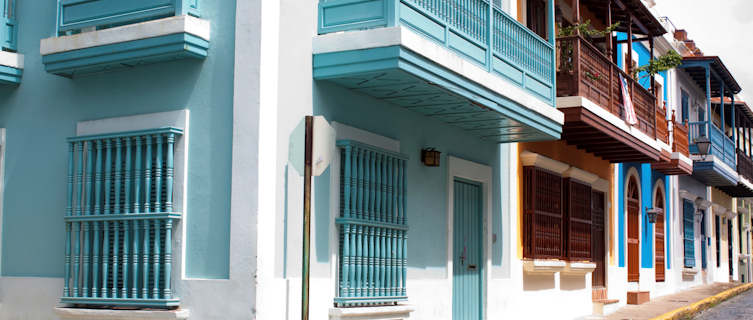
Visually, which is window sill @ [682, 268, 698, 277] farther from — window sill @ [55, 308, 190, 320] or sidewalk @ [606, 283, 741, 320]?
window sill @ [55, 308, 190, 320]

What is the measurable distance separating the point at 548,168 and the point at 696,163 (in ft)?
34.8

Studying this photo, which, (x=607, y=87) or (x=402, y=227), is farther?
(x=607, y=87)

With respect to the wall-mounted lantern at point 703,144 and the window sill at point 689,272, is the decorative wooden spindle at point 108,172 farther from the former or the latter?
the window sill at point 689,272

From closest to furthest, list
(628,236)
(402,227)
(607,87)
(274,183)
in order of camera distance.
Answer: (274,183) < (402,227) < (607,87) < (628,236)

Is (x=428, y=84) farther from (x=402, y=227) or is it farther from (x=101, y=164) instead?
(x=101, y=164)

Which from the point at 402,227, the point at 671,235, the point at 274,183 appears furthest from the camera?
the point at 671,235

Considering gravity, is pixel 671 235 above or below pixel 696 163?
below

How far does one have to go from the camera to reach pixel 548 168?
1449 cm

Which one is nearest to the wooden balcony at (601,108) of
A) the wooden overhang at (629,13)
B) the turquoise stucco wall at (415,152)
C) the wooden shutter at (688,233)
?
the wooden overhang at (629,13)

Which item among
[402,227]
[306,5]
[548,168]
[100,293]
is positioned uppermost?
[306,5]

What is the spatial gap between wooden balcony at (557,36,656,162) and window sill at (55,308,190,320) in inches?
271

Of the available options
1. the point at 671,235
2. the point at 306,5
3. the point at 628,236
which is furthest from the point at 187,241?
the point at 671,235

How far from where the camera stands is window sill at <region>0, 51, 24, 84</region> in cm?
946

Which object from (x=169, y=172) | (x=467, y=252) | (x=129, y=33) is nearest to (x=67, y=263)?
(x=169, y=172)
